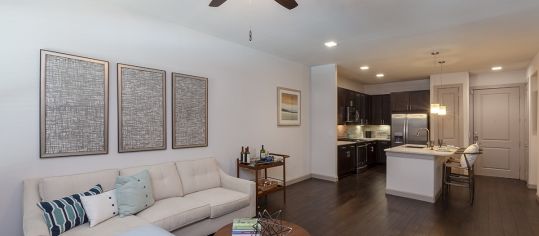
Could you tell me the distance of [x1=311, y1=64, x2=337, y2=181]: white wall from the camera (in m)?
5.68

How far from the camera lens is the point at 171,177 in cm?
314

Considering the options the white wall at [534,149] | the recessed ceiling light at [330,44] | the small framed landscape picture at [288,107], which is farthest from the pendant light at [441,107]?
the small framed landscape picture at [288,107]

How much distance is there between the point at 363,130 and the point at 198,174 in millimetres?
6296

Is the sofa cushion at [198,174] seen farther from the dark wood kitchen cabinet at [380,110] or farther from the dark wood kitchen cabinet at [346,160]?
the dark wood kitchen cabinet at [380,110]

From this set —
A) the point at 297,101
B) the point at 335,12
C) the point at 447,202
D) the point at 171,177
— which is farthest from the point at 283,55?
the point at 447,202

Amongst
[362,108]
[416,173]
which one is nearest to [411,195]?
[416,173]

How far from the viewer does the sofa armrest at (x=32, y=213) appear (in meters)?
1.95

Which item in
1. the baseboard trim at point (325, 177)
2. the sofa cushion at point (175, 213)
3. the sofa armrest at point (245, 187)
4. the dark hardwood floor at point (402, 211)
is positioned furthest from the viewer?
the baseboard trim at point (325, 177)

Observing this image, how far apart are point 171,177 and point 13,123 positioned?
1.51m

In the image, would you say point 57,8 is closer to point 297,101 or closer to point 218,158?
point 218,158

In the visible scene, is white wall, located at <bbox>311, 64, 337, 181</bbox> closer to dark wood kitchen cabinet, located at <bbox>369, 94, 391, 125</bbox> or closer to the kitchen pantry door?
dark wood kitchen cabinet, located at <bbox>369, 94, 391, 125</bbox>

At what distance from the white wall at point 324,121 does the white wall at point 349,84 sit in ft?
4.49

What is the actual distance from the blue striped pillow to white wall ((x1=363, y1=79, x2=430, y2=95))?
794 cm

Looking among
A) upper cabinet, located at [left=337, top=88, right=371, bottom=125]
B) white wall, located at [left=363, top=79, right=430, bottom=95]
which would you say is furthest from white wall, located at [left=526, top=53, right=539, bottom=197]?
upper cabinet, located at [left=337, top=88, right=371, bottom=125]
